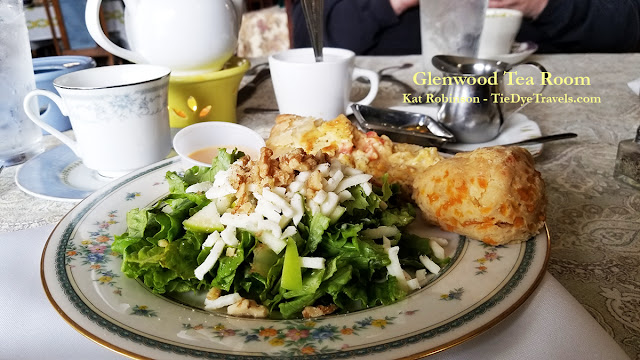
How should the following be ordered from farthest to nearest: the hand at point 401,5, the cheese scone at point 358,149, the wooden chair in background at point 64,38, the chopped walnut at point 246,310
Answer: the wooden chair in background at point 64,38 < the hand at point 401,5 < the cheese scone at point 358,149 < the chopped walnut at point 246,310

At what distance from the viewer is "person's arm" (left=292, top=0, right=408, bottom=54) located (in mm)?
3254

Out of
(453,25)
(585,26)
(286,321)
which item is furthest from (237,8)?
(585,26)

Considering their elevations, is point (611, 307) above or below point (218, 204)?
below

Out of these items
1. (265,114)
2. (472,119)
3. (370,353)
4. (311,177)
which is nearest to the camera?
(370,353)

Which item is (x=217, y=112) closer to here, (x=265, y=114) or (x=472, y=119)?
(x=265, y=114)

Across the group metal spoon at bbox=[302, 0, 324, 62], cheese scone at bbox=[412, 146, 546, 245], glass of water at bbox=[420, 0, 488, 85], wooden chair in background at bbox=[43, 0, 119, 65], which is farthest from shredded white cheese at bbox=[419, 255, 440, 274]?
wooden chair in background at bbox=[43, 0, 119, 65]

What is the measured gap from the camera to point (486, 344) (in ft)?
2.15

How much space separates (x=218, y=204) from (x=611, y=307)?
610 mm

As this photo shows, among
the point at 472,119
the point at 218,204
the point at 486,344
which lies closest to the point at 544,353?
the point at 486,344

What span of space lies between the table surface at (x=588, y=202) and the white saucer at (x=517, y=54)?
208 mm

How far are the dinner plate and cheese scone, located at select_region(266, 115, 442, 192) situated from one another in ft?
0.84

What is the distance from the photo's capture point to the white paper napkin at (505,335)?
0.64 meters

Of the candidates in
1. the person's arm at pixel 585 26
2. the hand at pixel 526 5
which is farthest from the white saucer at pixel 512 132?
the person's arm at pixel 585 26

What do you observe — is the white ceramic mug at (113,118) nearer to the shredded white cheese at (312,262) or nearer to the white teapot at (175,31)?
the white teapot at (175,31)
